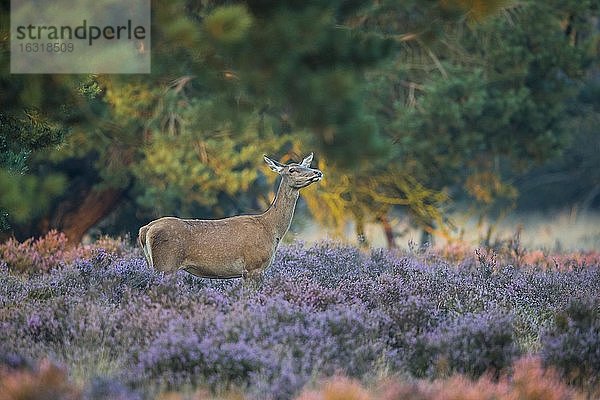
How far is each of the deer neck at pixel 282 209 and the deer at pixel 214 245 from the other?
→ 0.37 ft

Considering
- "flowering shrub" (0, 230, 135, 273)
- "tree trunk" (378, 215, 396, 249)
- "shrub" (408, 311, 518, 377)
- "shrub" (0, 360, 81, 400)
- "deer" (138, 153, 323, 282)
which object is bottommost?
"tree trunk" (378, 215, 396, 249)

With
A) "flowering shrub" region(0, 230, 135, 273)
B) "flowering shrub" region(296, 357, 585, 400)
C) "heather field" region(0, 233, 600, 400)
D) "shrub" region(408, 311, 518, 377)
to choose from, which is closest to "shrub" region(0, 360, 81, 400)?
"heather field" region(0, 233, 600, 400)

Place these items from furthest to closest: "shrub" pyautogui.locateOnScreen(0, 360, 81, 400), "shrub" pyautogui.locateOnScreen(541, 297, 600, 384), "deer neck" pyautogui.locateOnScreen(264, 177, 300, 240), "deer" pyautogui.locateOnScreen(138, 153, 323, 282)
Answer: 1. "deer neck" pyautogui.locateOnScreen(264, 177, 300, 240)
2. "deer" pyautogui.locateOnScreen(138, 153, 323, 282)
3. "shrub" pyautogui.locateOnScreen(541, 297, 600, 384)
4. "shrub" pyautogui.locateOnScreen(0, 360, 81, 400)

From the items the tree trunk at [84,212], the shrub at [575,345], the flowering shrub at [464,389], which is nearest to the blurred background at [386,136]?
the tree trunk at [84,212]

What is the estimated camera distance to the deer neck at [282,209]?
34.3 feet

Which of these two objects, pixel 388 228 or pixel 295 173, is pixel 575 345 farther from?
pixel 388 228

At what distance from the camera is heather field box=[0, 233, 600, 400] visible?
22.4 ft

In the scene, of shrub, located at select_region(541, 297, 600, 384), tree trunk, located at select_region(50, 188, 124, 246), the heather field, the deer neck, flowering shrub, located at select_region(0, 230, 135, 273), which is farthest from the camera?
tree trunk, located at select_region(50, 188, 124, 246)

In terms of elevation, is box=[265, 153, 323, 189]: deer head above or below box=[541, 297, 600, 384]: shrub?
above

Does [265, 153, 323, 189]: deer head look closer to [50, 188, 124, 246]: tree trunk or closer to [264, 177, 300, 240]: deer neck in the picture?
[264, 177, 300, 240]: deer neck

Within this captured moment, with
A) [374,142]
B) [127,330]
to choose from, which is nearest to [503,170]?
[374,142]

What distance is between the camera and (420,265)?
12375mm

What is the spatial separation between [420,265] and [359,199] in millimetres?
8850

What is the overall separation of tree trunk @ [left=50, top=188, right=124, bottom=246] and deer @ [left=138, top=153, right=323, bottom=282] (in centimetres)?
1093
